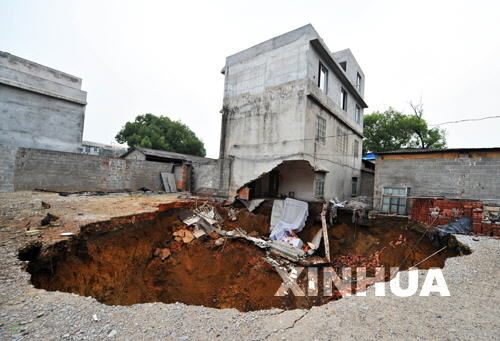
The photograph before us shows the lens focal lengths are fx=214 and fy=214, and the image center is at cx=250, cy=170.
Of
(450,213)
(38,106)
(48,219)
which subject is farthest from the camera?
(38,106)

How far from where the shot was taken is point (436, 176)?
8.92m

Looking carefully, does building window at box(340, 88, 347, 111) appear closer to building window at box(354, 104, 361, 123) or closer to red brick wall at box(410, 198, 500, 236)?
building window at box(354, 104, 361, 123)

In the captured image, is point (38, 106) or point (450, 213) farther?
point (38, 106)

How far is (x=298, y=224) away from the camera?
8.99 metres

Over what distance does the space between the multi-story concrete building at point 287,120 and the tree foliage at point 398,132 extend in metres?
11.0

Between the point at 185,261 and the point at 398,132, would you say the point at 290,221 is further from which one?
the point at 398,132

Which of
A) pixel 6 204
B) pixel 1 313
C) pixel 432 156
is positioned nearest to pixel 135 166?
pixel 6 204

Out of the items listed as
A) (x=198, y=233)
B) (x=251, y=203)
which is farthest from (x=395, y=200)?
(x=198, y=233)

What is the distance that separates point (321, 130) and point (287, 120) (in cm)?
200

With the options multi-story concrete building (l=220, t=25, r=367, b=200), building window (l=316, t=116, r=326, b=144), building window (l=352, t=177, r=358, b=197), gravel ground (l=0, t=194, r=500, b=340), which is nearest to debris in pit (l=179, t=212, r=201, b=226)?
multi-story concrete building (l=220, t=25, r=367, b=200)

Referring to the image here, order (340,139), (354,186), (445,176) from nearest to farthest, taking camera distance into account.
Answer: (445,176)
(340,139)
(354,186)

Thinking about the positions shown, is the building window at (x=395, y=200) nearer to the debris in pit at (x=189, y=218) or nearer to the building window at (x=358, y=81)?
the debris in pit at (x=189, y=218)

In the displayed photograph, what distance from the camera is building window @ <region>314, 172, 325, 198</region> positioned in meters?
10.4

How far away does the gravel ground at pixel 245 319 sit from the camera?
2.21 meters
